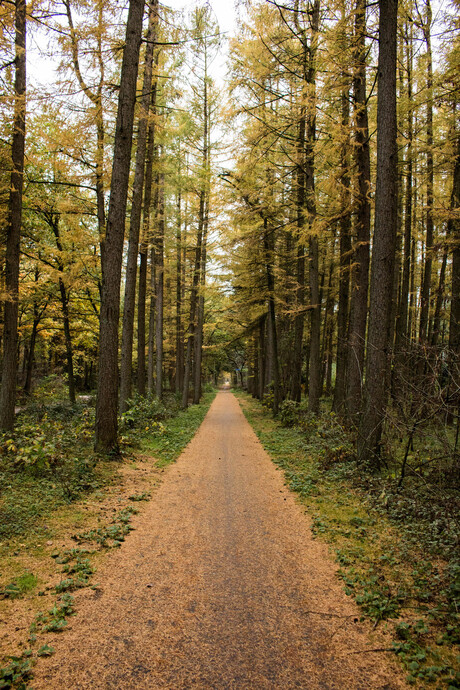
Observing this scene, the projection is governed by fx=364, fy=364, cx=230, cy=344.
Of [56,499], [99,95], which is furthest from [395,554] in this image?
[99,95]

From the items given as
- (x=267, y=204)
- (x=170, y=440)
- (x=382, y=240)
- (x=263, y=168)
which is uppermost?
(x=263, y=168)

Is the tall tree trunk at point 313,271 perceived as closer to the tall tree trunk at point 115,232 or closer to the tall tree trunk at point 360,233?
the tall tree trunk at point 360,233

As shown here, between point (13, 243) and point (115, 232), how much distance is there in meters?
2.96

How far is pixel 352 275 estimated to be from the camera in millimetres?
9469

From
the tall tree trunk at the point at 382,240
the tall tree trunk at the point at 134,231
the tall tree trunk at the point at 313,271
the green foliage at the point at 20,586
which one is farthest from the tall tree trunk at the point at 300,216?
the green foliage at the point at 20,586

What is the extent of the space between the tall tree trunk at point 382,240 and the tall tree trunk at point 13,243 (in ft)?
25.5

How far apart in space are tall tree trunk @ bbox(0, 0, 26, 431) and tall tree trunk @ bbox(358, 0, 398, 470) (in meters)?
7.78

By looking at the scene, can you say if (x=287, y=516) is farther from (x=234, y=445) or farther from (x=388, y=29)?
(x=388, y=29)

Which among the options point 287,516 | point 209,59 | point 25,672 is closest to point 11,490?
point 25,672

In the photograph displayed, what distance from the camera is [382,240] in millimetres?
6801

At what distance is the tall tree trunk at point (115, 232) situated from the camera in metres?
7.67

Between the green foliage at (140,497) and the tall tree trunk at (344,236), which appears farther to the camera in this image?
the tall tree trunk at (344,236)

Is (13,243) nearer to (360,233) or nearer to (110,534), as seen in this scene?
(110,534)

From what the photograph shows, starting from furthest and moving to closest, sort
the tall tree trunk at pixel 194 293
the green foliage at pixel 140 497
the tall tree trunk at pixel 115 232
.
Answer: the tall tree trunk at pixel 194 293 → the tall tree trunk at pixel 115 232 → the green foliage at pixel 140 497
